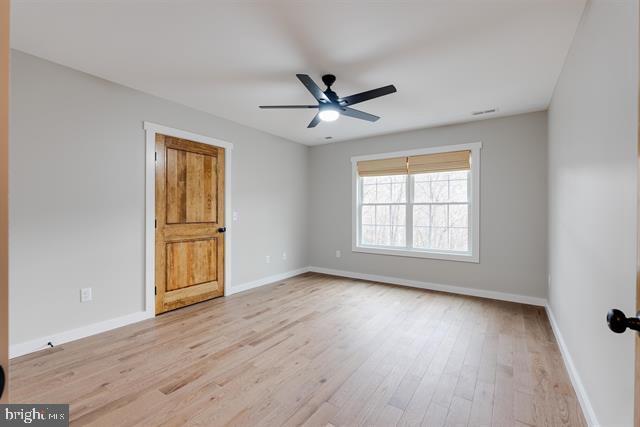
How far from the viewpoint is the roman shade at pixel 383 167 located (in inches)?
194

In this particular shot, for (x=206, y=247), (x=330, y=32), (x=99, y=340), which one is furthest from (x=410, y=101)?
(x=99, y=340)

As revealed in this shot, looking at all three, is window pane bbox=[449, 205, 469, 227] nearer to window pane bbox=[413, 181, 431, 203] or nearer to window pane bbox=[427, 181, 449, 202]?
window pane bbox=[427, 181, 449, 202]

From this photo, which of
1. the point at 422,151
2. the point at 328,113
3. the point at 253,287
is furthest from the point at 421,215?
the point at 253,287

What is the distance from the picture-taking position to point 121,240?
126 inches

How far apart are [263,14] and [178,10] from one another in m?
0.57

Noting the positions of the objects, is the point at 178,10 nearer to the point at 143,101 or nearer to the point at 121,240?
the point at 143,101

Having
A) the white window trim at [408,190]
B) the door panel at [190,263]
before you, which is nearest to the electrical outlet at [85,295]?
the door panel at [190,263]

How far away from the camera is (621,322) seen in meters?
0.77

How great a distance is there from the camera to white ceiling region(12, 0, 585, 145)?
1979 millimetres

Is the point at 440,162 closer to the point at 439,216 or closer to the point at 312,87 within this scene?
the point at 439,216

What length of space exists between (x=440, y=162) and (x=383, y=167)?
3.08 ft

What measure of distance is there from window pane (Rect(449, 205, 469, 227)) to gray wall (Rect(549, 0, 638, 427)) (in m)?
1.94

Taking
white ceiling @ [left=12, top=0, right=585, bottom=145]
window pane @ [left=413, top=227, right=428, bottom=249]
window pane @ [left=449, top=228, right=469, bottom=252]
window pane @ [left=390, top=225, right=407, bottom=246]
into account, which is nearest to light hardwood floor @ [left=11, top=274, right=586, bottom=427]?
window pane @ [left=449, top=228, right=469, bottom=252]

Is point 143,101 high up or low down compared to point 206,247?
up
